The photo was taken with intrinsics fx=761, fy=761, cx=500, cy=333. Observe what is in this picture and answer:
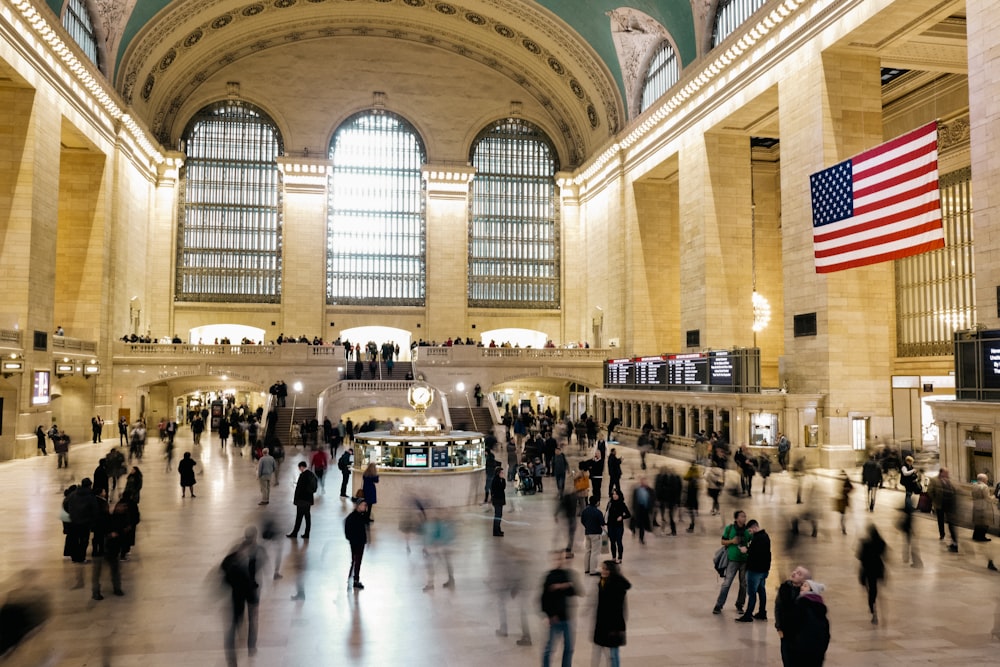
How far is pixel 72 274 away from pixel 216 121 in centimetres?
1407

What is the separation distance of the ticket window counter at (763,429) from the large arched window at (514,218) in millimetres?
22449

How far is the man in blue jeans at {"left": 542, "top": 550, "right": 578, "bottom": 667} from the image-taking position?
6090 mm

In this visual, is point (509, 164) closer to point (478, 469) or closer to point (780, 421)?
point (780, 421)

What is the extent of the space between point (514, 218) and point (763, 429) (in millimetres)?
24752

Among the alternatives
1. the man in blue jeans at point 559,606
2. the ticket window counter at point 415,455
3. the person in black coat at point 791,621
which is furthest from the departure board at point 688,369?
the man in blue jeans at point 559,606

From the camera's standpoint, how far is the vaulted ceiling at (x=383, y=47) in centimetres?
3350

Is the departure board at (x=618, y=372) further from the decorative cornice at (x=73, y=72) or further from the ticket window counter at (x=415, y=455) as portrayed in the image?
the decorative cornice at (x=73, y=72)

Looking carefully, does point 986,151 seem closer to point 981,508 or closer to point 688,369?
point 981,508

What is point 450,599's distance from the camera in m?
8.48

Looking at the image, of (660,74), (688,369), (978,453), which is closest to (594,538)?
(978,453)

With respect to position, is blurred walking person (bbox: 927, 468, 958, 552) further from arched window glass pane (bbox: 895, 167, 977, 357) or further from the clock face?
arched window glass pane (bbox: 895, 167, 977, 357)

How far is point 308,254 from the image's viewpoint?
1588 inches

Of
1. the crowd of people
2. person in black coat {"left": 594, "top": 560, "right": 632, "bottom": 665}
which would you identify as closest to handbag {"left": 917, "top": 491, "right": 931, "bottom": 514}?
the crowd of people

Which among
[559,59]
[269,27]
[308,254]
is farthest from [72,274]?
[559,59]
